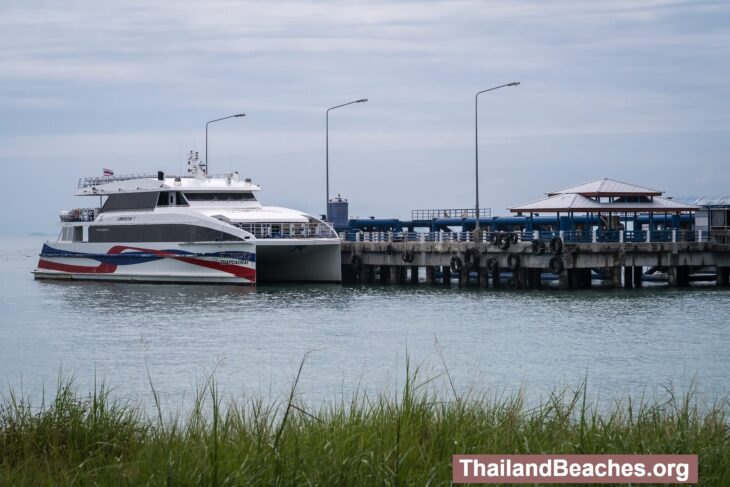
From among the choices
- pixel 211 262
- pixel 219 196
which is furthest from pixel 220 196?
pixel 211 262

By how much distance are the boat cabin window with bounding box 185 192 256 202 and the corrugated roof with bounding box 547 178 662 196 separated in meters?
16.6

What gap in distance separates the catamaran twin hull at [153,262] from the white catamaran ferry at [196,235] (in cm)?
5

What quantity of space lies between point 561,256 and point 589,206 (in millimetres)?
3886

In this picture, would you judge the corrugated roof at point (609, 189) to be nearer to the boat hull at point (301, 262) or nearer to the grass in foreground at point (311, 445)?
the boat hull at point (301, 262)

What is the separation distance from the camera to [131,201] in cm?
5809

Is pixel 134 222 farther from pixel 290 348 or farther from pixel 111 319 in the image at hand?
pixel 290 348

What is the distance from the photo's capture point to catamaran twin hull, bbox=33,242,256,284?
51938 millimetres

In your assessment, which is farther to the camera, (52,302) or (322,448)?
(52,302)

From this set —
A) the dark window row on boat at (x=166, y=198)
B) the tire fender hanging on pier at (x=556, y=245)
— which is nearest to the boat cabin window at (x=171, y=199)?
the dark window row on boat at (x=166, y=198)

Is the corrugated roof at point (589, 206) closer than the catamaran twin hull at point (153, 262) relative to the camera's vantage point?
Yes

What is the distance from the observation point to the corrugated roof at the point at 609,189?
51.6 metres

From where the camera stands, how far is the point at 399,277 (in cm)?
5809

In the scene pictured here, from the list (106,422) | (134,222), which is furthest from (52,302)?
(106,422)

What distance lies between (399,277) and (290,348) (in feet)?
94.9
